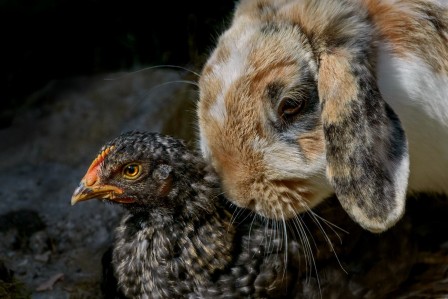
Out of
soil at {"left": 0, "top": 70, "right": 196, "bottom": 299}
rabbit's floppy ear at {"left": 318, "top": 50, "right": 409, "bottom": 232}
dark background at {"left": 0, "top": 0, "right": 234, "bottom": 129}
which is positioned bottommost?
soil at {"left": 0, "top": 70, "right": 196, "bottom": 299}

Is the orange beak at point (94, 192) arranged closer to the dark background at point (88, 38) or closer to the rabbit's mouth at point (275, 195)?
the rabbit's mouth at point (275, 195)

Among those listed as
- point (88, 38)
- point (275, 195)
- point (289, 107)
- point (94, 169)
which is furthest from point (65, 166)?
point (289, 107)

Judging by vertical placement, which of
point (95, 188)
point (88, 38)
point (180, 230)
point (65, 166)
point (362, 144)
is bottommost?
point (65, 166)

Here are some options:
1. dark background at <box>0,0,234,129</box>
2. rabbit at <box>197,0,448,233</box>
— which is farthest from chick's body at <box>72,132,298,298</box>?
dark background at <box>0,0,234,129</box>

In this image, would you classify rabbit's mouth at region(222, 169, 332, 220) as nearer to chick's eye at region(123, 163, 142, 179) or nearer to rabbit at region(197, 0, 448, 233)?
rabbit at region(197, 0, 448, 233)

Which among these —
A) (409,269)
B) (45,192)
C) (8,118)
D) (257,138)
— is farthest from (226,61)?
(8,118)

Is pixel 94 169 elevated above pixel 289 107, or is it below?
below

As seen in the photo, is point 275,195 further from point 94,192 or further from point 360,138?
point 94,192

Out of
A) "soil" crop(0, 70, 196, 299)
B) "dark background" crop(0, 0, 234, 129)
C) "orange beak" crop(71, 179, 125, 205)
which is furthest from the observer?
"dark background" crop(0, 0, 234, 129)

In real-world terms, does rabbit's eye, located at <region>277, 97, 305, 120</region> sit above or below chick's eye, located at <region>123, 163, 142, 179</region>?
above

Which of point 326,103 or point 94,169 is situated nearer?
point 326,103
